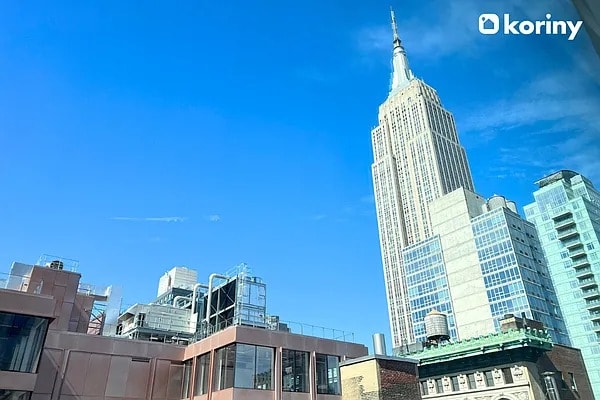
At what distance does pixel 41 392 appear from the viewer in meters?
27.2

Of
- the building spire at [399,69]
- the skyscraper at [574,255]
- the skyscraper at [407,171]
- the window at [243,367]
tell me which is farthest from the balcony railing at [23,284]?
the building spire at [399,69]

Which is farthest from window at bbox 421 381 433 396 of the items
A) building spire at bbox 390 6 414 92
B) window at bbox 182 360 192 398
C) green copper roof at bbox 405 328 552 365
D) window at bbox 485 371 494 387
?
building spire at bbox 390 6 414 92

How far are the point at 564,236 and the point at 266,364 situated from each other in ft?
297

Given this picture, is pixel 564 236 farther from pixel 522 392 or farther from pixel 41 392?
pixel 41 392

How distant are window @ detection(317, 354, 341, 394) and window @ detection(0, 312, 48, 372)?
58.6 feet

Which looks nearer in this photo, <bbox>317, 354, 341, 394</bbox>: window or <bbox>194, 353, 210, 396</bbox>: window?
<bbox>194, 353, 210, 396</bbox>: window

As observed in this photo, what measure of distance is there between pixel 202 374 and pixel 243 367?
13.9 ft

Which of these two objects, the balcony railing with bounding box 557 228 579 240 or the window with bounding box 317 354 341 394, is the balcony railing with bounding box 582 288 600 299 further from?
the window with bounding box 317 354 341 394

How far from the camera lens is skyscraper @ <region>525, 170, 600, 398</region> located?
Answer: 294 feet

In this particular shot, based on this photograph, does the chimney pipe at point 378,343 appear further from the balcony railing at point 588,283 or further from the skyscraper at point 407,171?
the skyscraper at point 407,171

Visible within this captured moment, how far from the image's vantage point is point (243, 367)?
92.7ft

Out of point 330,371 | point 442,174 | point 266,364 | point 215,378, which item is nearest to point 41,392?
point 215,378

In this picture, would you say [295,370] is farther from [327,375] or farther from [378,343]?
[378,343]

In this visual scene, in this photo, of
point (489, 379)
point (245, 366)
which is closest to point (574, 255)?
point (489, 379)
